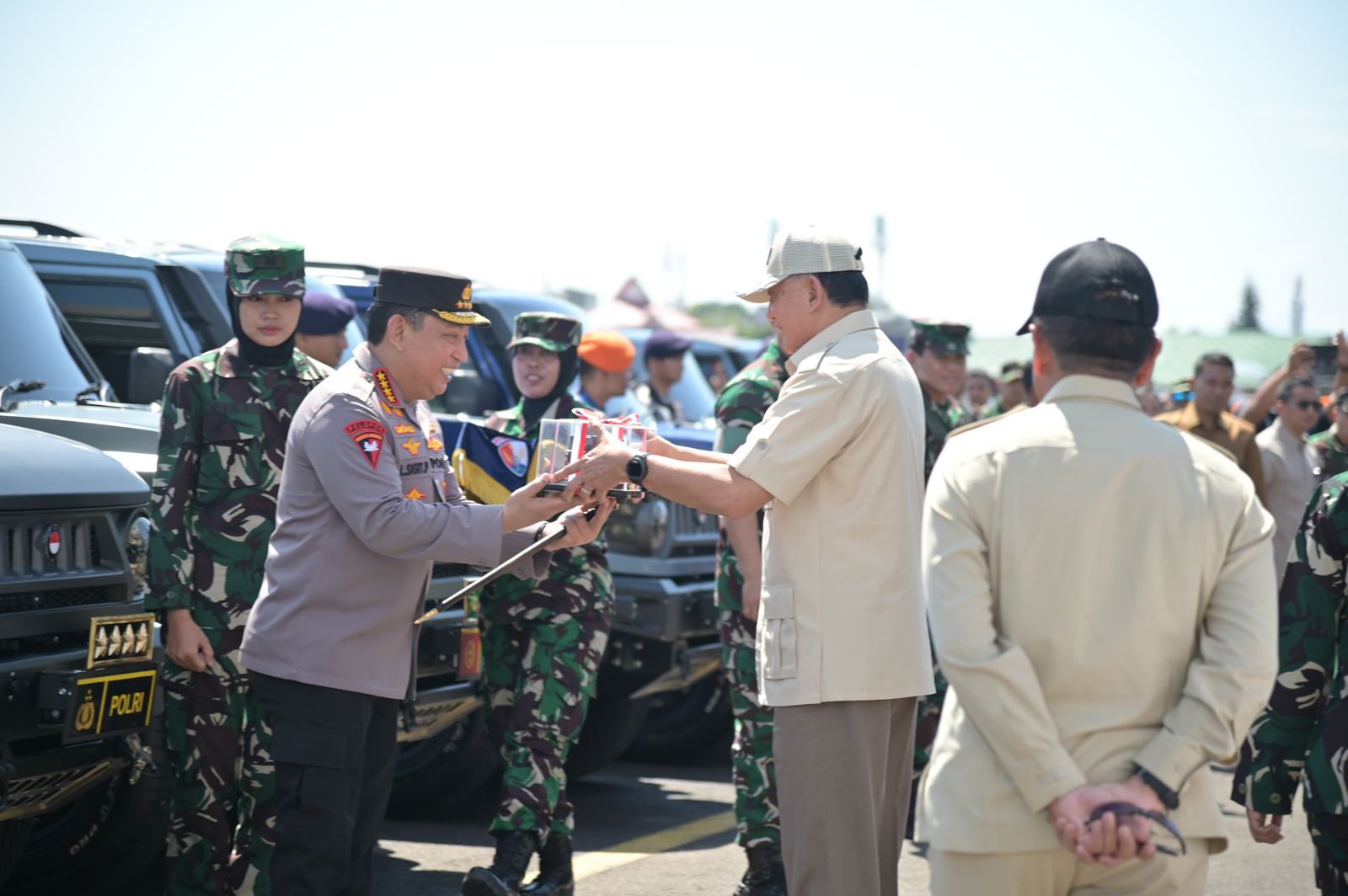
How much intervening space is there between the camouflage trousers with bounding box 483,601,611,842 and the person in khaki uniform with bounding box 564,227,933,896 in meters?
1.81

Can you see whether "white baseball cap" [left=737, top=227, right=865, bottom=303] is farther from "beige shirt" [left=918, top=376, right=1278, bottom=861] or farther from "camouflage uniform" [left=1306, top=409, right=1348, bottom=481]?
"camouflage uniform" [left=1306, top=409, right=1348, bottom=481]

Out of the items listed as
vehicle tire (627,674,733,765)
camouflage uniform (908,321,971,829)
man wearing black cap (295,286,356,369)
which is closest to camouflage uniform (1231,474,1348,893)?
camouflage uniform (908,321,971,829)

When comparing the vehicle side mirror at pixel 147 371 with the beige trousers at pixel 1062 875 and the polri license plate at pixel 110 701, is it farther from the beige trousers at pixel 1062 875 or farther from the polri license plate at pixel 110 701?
the beige trousers at pixel 1062 875

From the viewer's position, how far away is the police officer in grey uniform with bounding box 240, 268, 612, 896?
4113 mm

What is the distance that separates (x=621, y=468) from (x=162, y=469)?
167 centimetres

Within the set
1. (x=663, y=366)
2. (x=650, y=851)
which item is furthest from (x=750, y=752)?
(x=663, y=366)

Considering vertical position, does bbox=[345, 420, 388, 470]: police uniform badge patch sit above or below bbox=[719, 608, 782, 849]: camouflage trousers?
above

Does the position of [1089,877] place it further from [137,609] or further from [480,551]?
[137,609]

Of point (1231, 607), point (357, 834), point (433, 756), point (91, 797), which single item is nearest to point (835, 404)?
point (1231, 607)

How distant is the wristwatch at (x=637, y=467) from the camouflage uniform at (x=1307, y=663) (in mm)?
1744

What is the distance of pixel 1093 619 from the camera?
2.78 m

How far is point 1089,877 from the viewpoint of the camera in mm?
2779

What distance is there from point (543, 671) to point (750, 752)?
860 millimetres

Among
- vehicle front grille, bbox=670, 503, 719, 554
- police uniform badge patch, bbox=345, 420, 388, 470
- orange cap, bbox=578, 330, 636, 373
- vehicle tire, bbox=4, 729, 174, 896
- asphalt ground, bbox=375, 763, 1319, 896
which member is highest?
orange cap, bbox=578, 330, 636, 373
